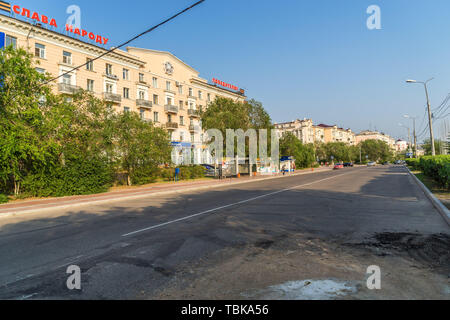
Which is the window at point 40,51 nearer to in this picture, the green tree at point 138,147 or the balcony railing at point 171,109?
the green tree at point 138,147

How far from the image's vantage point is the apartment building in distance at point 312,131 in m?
112

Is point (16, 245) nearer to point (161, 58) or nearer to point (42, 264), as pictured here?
point (42, 264)

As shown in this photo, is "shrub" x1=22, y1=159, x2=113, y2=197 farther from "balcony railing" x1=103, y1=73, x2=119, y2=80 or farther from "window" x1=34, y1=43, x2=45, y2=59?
"balcony railing" x1=103, y1=73, x2=119, y2=80

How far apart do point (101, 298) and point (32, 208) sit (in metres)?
10.7

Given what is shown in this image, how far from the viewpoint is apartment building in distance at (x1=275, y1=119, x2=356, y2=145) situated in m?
112

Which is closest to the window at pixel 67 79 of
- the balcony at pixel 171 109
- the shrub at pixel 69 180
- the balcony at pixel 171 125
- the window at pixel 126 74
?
the window at pixel 126 74

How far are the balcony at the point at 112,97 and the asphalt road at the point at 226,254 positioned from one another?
31293mm

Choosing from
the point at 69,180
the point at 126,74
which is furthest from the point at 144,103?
the point at 69,180

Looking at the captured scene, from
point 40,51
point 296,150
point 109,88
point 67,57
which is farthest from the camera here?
point 296,150

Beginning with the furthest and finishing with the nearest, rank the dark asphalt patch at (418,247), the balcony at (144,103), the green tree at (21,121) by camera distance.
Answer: the balcony at (144,103) → the green tree at (21,121) → the dark asphalt patch at (418,247)

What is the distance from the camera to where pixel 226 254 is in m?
5.00

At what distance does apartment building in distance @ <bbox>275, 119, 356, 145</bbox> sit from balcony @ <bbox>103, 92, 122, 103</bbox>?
74.2 m

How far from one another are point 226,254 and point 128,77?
139 ft

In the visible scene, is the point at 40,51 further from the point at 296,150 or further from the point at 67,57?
the point at 296,150
